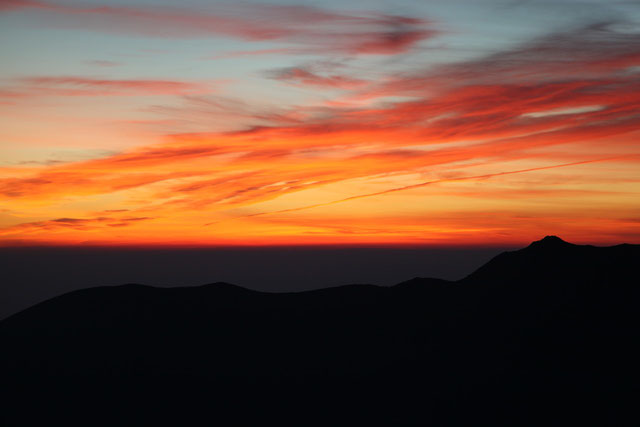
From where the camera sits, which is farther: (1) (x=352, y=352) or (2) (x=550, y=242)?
(2) (x=550, y=242)

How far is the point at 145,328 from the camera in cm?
4438

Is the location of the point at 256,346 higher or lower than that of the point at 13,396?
higher

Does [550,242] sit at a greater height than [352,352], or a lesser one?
greater

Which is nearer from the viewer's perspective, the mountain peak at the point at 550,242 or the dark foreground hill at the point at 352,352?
the dark foreground hill at the point at 352,352

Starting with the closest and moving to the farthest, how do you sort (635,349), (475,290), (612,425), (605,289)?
(612,425)
(635,349)
(605,289)
(475,290)

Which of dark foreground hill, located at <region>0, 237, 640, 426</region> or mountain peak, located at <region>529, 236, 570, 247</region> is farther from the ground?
mountain peak, located at <region>529, 236, 570, 247</region>

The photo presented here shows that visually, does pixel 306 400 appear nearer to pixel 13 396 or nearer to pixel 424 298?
pixel 424 298

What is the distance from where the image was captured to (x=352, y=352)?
138ft

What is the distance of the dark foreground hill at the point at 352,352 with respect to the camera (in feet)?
122

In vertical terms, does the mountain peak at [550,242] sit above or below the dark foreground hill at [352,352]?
above

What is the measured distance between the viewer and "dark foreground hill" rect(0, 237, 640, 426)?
122 feet

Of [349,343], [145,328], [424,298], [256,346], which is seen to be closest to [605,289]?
[424,298]

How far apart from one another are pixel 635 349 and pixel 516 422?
917 centimetres

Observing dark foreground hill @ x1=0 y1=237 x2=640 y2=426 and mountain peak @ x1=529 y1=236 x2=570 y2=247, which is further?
mountain peak @ x1=529 y1=236 x2=570 y2=247
